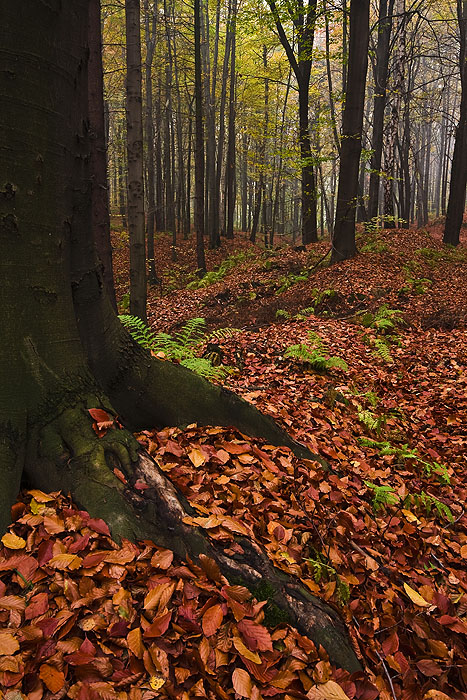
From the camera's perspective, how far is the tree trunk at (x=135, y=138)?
6676 millimetres

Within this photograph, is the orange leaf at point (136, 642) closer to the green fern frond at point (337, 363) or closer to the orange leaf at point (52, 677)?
the orange leaf at point (52, 677)

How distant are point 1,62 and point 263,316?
7.98 meters

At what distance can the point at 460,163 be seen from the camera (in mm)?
14672

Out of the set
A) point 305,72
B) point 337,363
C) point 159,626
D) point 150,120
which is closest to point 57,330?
point 159,626

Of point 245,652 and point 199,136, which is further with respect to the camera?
point 199,136

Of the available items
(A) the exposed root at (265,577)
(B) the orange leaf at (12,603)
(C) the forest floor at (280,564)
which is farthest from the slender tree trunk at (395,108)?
(B) the orange leaf at (12,603)

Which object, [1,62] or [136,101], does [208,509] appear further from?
[136,101]

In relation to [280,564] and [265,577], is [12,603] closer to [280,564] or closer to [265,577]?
[265,577]

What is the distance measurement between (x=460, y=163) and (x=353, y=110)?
21.3 feet

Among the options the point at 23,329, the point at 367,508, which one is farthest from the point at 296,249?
the point at 23,329

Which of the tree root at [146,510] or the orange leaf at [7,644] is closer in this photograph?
the orange leaf at [7,644]

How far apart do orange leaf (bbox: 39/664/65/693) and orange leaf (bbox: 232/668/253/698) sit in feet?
2.11

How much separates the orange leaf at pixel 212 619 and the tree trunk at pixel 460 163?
1686cm

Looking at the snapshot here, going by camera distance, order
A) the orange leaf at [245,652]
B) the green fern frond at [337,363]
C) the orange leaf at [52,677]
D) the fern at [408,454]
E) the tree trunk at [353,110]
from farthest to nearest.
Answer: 1. the tree trunk at [353,110]
2. the green fern frond at [337,363]
3. the fern at [408,454]
4. the orange leaf at [245,652]
5. the orange leaf at [52,677]
